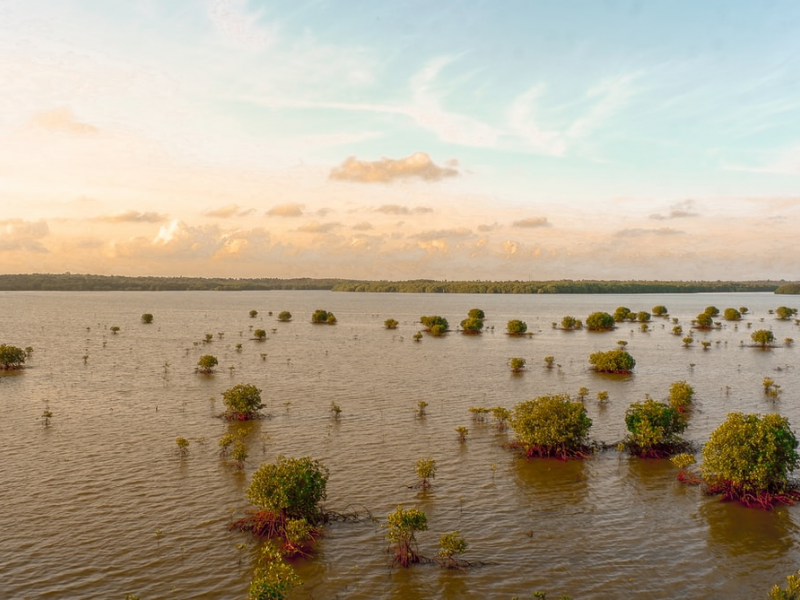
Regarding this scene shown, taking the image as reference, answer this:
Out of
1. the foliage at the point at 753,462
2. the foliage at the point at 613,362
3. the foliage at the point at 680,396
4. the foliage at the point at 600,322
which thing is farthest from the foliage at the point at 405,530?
the foliage at the point at 600,322

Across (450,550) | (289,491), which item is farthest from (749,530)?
(289,491)

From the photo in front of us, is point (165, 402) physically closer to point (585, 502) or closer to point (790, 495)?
point (585, 502)

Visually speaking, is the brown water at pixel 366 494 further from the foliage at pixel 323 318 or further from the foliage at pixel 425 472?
the foliage at pixel 323 318

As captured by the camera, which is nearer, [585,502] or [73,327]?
[585,502]

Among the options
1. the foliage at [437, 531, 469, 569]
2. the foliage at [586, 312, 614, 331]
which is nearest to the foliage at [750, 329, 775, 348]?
the foliage at [586, 312, 614, 331]

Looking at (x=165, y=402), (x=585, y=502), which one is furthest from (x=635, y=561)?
(x=165, y=402)

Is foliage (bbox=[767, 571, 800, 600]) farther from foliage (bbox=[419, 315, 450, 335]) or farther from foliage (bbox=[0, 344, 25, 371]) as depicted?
foliage (bbox=[419, 315, 450, 335])
